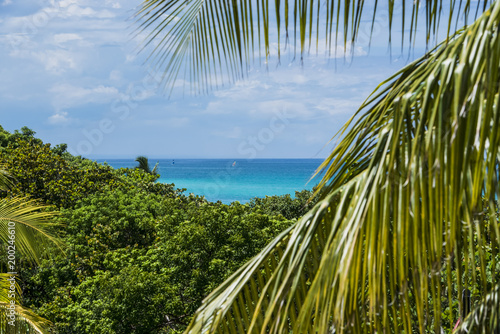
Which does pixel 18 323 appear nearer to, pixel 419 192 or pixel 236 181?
pixel 419 192

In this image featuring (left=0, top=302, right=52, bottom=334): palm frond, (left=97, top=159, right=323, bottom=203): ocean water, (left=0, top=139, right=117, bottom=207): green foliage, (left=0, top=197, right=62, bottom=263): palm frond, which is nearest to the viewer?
(left=0, top=302, right=52, bottom=334): palm frond

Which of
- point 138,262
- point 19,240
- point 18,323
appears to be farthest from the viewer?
point 138,262

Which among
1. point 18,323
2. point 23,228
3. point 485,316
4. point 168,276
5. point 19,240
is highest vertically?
point 485,316

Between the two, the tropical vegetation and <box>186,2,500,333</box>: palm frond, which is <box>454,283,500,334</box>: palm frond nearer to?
<box>186,2,500,333</box>: palm frond

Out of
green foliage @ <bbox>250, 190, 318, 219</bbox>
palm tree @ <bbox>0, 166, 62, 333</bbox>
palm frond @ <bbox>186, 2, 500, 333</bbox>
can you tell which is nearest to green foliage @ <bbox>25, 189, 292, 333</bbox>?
palm tree @ <bbox>0, 166, 62, 333</bbox>

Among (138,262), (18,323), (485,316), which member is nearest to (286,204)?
(138,262)

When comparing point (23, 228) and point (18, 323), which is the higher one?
point (23, 228)

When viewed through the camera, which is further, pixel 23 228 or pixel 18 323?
pixel 23 228

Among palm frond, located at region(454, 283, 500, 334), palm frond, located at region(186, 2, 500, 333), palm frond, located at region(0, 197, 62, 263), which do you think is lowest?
palm frond, located at region(0, 197, 62, 263)

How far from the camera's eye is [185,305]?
31.0 ft

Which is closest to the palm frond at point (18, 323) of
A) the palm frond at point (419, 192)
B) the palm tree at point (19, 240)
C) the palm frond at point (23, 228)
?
the palm tree at point (19, 240)

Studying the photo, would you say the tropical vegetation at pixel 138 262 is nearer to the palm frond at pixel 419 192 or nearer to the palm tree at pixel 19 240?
the palm tree at pixel 19 240

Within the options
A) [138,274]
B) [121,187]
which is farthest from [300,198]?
[138,274]

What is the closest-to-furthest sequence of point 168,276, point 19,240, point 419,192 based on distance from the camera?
1. point 419,192
2. point 19,240
3. point 168,276
